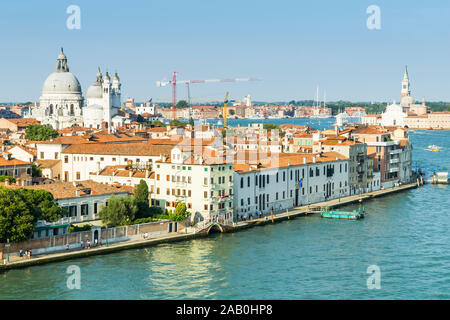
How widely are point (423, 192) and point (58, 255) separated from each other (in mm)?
21972

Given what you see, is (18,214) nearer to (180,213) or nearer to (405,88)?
(180,213)

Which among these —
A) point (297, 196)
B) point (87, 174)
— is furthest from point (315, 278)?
point (87, 174)

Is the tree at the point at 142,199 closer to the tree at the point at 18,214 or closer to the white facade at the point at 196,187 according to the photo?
the white facade at the point at 196,187

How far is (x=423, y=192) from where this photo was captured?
35.0 meters

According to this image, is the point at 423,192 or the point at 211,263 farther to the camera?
the point at 423,192

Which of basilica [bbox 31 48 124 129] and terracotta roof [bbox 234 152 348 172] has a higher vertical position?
basilica [bbox 31 48 124 129]

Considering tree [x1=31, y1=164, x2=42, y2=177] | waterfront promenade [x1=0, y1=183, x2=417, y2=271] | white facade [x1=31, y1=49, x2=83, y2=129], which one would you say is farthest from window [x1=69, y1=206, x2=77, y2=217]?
white facade [x1=31, y1=49, x2=83, y2=129]

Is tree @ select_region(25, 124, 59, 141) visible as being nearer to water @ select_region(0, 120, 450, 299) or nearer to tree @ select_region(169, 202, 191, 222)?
tree @ select_region(169, 202, 191, 222)

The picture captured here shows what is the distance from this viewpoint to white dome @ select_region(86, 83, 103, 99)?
227 feet

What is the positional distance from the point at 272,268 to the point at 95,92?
54172 millimetres

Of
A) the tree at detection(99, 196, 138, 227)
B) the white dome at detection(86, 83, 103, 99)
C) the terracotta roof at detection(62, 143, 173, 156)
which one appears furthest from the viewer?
the white dome at detection(86, 83, 103, 99)

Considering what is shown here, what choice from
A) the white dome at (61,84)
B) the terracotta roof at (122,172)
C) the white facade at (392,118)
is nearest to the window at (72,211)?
the terracotta roof at (122,172)

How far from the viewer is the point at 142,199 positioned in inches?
918
